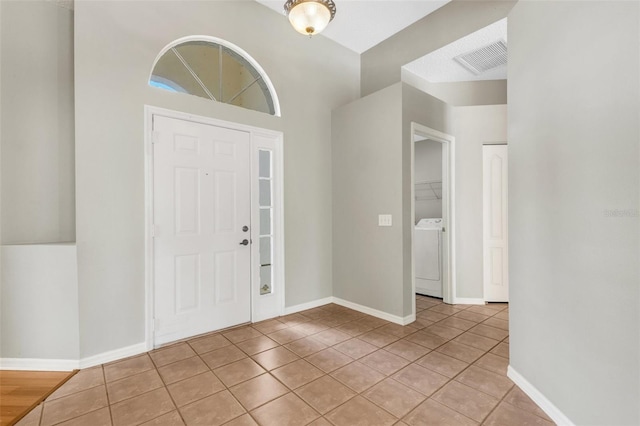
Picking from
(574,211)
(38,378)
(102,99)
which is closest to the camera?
(574,211)

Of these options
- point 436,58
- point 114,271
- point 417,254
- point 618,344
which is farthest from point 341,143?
point 618,344

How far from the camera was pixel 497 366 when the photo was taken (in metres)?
2.25

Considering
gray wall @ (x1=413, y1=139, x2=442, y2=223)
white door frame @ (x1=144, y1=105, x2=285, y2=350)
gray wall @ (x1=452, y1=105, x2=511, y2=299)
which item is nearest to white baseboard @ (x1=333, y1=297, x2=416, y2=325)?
white door frame @ (x1=144, y1=105, x2=285, y2=350)

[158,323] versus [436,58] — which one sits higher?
[436,58]

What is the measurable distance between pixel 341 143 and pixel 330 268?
1.74 m

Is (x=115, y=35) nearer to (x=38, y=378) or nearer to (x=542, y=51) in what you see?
(x=38, y=378)

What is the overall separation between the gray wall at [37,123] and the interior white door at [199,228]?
2.67 feet

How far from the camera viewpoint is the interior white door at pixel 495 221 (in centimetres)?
375

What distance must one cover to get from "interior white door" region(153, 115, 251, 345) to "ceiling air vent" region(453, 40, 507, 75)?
3.10 metres

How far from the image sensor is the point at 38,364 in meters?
2.24

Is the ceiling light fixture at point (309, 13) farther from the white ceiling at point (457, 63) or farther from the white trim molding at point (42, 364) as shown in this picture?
the white trim molding at point (42, 364)

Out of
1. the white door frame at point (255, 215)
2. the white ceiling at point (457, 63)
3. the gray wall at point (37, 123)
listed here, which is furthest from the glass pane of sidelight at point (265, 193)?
the white ceiling at point (457, 63)

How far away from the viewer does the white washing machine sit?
3951mm

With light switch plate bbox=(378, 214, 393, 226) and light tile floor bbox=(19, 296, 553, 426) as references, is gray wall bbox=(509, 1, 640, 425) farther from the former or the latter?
light switch plate bbox=(378, 214, 393, 226)
